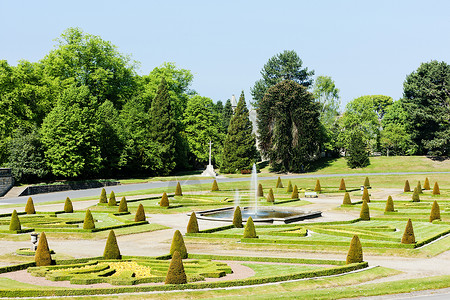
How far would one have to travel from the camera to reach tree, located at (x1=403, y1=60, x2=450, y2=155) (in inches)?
3568

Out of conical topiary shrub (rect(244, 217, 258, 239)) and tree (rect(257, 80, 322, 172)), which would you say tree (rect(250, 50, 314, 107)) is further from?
conical topiary shrub (rect(244, 217, 258, 239))

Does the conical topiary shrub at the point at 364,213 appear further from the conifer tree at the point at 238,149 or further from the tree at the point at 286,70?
the tree at the point at 286,70

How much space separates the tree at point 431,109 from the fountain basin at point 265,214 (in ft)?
184

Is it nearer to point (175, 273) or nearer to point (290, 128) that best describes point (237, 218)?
point (175, 273)

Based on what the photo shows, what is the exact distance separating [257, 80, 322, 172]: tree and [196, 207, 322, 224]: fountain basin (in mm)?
45387

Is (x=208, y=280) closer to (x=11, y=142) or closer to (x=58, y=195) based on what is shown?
(x=58, y=195)

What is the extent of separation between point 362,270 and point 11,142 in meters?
59.8

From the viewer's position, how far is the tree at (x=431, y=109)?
90.6 m

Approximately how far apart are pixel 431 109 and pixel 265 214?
62.8m

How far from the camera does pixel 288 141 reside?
92.0m

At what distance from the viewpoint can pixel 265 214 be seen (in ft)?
140

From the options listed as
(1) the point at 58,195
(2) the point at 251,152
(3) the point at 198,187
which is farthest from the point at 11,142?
(2) the point at 251,152

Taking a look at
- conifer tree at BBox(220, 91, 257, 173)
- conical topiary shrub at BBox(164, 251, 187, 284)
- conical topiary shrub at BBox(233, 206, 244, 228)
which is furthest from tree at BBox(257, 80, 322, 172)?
conical topiary shrub at BBox(164, 251, 187, 284)

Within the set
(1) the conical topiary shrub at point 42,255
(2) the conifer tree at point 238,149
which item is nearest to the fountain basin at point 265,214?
(1) the conical topiary shrub at point 42,255
